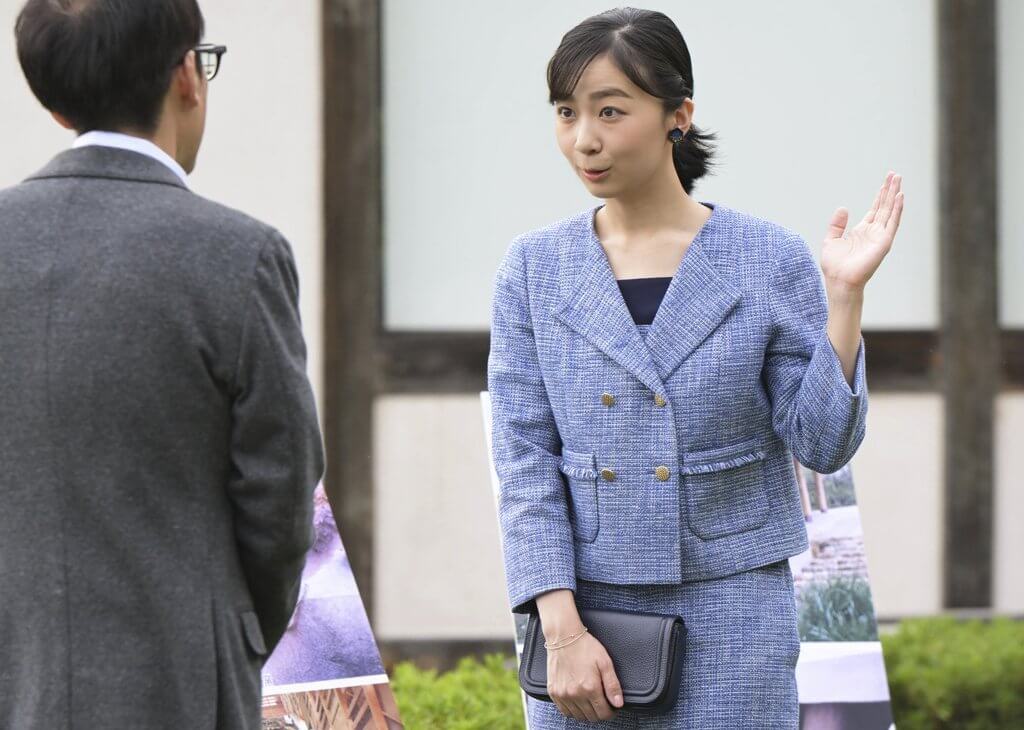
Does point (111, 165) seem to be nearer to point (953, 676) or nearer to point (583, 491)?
point (583, 491)

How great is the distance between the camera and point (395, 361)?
503cm

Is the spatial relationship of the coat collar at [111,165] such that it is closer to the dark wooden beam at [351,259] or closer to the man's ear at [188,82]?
the man's ear at [188,82]

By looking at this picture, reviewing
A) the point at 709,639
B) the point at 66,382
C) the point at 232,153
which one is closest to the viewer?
the point at 66,382

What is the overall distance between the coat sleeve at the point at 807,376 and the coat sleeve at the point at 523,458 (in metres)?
0.39

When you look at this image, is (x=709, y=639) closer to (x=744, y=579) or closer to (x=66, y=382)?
(x=744, y=579)

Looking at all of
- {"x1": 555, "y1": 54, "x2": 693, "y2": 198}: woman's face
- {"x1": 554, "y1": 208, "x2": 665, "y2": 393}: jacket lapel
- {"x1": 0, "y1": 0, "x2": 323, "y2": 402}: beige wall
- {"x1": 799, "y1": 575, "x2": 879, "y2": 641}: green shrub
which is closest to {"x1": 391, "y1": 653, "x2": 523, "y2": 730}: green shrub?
{"x1": 799, "y1": 575, "x2": 879, "y2": 641}: green shrub

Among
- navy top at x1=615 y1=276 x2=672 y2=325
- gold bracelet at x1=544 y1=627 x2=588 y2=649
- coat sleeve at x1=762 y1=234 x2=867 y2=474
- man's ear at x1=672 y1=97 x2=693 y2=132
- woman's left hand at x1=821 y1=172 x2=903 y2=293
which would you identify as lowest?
gold bracelet at x1=544 y1=627 x2=588 y2=649

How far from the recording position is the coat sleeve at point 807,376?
Answer: 237cm

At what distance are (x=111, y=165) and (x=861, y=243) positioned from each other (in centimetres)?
122

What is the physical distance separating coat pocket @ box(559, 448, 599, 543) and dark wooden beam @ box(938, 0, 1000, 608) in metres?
3.07

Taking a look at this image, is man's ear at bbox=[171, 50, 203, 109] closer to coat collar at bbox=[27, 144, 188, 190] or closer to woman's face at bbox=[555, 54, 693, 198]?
coat collar at bbox=[27, 144, 188, 190]

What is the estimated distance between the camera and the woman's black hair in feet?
8.05

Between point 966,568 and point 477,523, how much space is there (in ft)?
5.82

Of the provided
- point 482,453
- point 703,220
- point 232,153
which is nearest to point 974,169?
point 482,453
